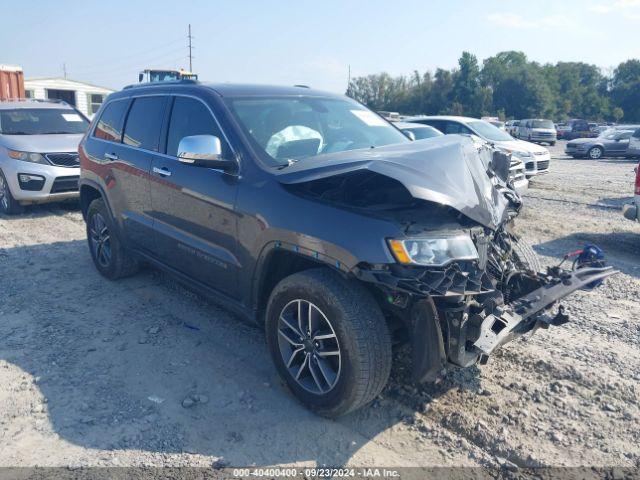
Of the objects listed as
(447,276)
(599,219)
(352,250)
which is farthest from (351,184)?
(599,219)

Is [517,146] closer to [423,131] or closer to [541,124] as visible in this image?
[423,131]

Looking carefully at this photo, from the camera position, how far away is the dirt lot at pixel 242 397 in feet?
9.68

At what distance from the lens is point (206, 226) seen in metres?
3.85

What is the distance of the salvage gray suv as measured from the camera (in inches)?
111

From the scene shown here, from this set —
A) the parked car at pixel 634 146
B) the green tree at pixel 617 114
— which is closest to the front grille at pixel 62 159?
the parked car at pixel 634 146

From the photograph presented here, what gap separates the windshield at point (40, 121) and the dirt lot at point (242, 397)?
4.98 metres

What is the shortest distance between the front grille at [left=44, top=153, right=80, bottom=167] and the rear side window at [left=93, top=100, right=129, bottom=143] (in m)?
3.22

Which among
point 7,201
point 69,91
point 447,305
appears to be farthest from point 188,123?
point 69,91

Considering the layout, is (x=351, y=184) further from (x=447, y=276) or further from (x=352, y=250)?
(x=447, y=276)

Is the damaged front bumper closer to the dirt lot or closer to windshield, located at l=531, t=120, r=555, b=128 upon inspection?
the dirt lot

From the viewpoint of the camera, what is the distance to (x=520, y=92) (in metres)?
74.1

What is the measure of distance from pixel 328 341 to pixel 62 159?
7123 millimetres

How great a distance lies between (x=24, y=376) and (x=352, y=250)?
262cm

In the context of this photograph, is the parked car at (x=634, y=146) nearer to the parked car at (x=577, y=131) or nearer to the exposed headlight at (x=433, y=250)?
the parked car at (x=577, y=131)
